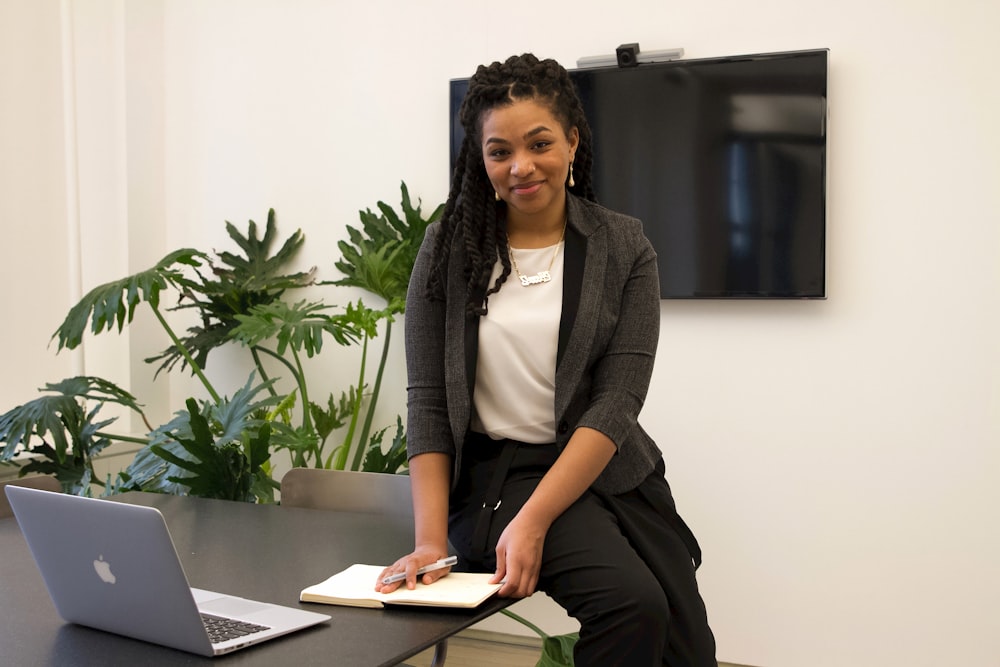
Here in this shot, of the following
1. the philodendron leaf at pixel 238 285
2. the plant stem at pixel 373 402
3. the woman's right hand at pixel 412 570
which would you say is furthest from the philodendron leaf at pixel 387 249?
the woman's right hand at pixel 412 570

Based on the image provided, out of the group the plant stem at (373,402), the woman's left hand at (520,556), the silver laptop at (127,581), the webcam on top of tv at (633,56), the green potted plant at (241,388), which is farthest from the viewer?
the plant stem at (373,402)

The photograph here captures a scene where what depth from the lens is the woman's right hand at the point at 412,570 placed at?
149 centimetres

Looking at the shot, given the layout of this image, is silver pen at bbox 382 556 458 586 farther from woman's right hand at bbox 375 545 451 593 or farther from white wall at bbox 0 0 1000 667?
white wall at bbox 0 0 1000 667

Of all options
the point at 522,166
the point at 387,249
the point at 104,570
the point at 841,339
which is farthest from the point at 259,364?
the point at 104,570

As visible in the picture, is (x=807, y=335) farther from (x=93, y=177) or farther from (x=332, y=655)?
(x=93, y=177)

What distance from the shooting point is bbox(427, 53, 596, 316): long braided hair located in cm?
180

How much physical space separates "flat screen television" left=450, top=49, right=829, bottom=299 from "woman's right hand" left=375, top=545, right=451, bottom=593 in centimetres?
192

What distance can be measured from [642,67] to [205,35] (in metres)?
1.90

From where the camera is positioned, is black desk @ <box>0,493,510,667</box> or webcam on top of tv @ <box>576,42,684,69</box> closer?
black desk @ <box>0,493,510,667</box>

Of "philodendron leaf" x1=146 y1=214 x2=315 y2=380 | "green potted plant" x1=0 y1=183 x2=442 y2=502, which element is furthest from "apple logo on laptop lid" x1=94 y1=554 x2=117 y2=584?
"philodendron leaf" x1=146 y1=214 x2=315 y2=380

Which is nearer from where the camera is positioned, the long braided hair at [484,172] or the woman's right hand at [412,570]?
the woman's right hand at [412,570]

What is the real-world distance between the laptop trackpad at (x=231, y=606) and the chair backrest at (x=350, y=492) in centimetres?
73

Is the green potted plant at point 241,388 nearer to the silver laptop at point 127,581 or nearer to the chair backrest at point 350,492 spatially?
the chair backrest at point 350,492

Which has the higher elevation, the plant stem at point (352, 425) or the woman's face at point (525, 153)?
the woman's face at point (525, 153)
